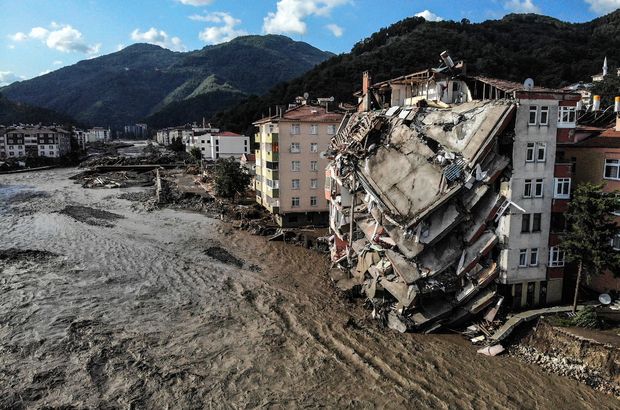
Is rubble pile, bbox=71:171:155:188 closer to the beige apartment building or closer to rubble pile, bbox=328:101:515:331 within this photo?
the beige apartment building

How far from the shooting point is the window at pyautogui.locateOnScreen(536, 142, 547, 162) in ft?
77.9

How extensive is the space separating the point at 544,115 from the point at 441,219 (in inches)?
302

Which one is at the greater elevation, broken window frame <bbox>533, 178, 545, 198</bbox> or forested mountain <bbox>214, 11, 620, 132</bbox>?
forested mountain <bbox>214, 11, 620, 132</bbox>

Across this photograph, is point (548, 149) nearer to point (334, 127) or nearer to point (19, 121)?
point (334, 127)

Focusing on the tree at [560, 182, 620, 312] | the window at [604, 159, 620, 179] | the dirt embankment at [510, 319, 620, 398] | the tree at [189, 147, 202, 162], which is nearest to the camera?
the dirt embankment at [510, 319, 620, 398]

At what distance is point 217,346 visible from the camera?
23.0m

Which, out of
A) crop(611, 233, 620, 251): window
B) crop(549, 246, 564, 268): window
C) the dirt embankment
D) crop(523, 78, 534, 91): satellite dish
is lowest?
the dirt embankment

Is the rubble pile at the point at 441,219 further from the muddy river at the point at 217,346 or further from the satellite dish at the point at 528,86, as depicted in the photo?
the muddy river at the point at 217,346

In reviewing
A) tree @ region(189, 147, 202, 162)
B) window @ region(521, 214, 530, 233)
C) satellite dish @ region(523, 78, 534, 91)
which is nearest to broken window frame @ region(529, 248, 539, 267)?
window @ region(521, 214, 530, 233)

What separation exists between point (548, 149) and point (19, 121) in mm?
218282

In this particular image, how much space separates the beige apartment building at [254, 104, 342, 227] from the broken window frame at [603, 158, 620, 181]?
27.7m

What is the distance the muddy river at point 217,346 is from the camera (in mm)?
18938

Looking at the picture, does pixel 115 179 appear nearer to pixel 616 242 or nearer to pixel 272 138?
pixel 272 138

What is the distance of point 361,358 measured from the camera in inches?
861
